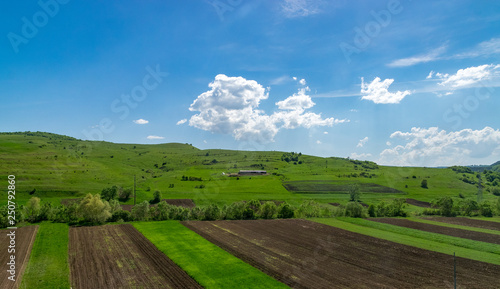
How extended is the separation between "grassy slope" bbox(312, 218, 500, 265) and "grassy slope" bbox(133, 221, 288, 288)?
33754 mm

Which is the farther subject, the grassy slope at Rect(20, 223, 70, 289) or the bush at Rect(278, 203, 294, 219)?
the bush at Rect(278, 203, 294, 219)

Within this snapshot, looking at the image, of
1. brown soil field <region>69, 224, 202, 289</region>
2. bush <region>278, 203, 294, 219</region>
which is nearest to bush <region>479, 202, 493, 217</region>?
bush <region>278, 203, 294, 219</region>

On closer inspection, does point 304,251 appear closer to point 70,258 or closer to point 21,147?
point 70,258

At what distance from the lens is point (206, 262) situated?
129ft

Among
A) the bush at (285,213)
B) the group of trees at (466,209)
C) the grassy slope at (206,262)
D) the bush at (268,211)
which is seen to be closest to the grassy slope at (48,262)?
the grassy slope at (206,262)

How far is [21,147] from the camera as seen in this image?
541 ft

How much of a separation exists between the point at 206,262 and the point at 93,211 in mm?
39680

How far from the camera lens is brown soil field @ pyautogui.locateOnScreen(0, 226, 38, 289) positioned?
3100 cm

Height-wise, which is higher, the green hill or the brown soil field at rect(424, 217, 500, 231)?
the green hill

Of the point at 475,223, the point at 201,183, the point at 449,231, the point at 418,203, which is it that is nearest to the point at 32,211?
the point at 201,183

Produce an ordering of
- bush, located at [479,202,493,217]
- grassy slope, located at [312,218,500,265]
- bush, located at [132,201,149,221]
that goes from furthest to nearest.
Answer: bush, located at [479,202,493,217], bush, located at [132,201,149,221], grassy slope, located at [312,218,500,265]

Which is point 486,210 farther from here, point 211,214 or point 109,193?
point 109,193

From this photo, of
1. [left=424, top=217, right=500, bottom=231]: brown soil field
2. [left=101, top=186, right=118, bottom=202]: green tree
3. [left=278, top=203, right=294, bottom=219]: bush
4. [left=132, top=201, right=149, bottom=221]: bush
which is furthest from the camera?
[left=101, top=186, right=118, bottom=202]: green tree

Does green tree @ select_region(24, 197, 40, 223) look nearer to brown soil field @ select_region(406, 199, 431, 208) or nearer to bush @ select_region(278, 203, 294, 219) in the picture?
bush @ select_region(278, 203, 294, 219)
